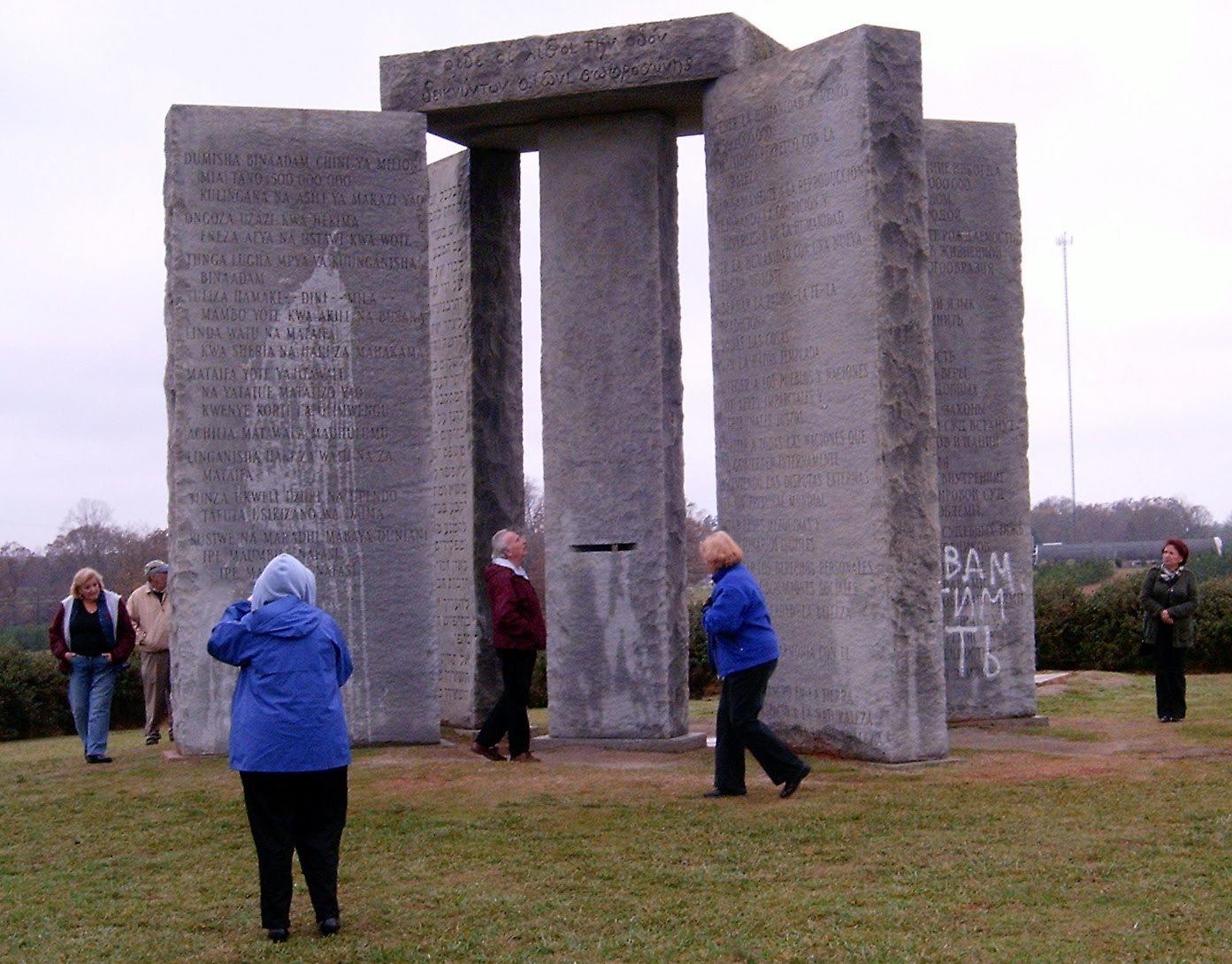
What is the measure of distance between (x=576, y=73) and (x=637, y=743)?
17.2 ft

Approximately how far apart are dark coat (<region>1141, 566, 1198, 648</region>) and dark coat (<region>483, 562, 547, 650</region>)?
17.2 ft

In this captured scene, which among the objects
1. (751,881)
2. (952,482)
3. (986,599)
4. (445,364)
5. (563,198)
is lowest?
(751,881)

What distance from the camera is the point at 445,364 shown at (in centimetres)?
1455

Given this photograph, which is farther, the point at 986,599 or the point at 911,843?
the point at 986,599

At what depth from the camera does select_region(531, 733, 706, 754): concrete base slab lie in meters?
12.5

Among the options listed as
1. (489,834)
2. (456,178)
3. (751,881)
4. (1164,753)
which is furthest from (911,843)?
(456,178)

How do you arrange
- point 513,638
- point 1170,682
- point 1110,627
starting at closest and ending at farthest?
point 513,638
point 1170,682
point 1110,627

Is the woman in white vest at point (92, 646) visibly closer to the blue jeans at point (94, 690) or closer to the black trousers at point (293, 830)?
the blue jeans at point (94, 690)

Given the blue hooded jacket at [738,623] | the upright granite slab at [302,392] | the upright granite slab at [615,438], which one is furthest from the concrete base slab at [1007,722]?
the upright granite slab at [302,392]

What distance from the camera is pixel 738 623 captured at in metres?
9.57

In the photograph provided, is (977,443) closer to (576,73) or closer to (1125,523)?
(576,73)

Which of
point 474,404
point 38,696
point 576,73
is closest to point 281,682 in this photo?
point 576,73

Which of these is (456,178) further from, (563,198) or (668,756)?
(668,756)

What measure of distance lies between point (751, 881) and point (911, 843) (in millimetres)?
1162
